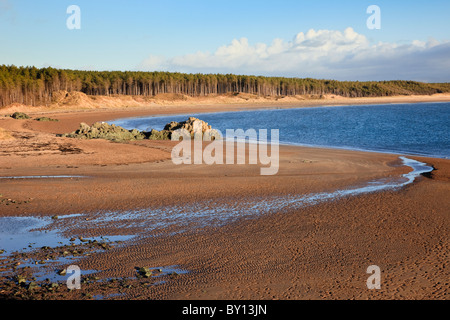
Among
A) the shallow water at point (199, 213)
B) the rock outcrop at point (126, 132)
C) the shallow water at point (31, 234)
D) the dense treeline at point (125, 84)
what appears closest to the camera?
the shallow water at point (31, 234)

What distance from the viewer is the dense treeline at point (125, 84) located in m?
87.7

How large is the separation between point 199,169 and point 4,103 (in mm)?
76045

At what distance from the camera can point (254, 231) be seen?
10672mm

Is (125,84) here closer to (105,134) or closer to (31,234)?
(105,134)

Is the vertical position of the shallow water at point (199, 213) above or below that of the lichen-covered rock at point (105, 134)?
below

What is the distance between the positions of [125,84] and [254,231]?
5169 inches

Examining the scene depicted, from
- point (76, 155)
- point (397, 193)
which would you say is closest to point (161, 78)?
point (76, 155)

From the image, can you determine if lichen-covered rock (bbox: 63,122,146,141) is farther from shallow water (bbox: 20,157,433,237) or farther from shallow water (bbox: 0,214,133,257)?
shallow water (bbox: 0,214,133,257)

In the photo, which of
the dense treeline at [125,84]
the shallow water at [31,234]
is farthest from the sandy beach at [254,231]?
the dense treeline at [125,84]

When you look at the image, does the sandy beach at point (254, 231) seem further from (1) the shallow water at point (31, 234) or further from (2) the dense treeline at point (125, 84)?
(2) the dense treeline at point (125, 84)

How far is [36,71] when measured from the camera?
101125 millimetres

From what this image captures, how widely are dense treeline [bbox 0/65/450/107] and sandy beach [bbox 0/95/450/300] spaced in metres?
74.9

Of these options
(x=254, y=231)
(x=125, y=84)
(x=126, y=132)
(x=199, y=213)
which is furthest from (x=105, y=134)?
(x=125, y=84)

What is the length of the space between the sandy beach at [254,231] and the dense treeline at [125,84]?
7492 cm
